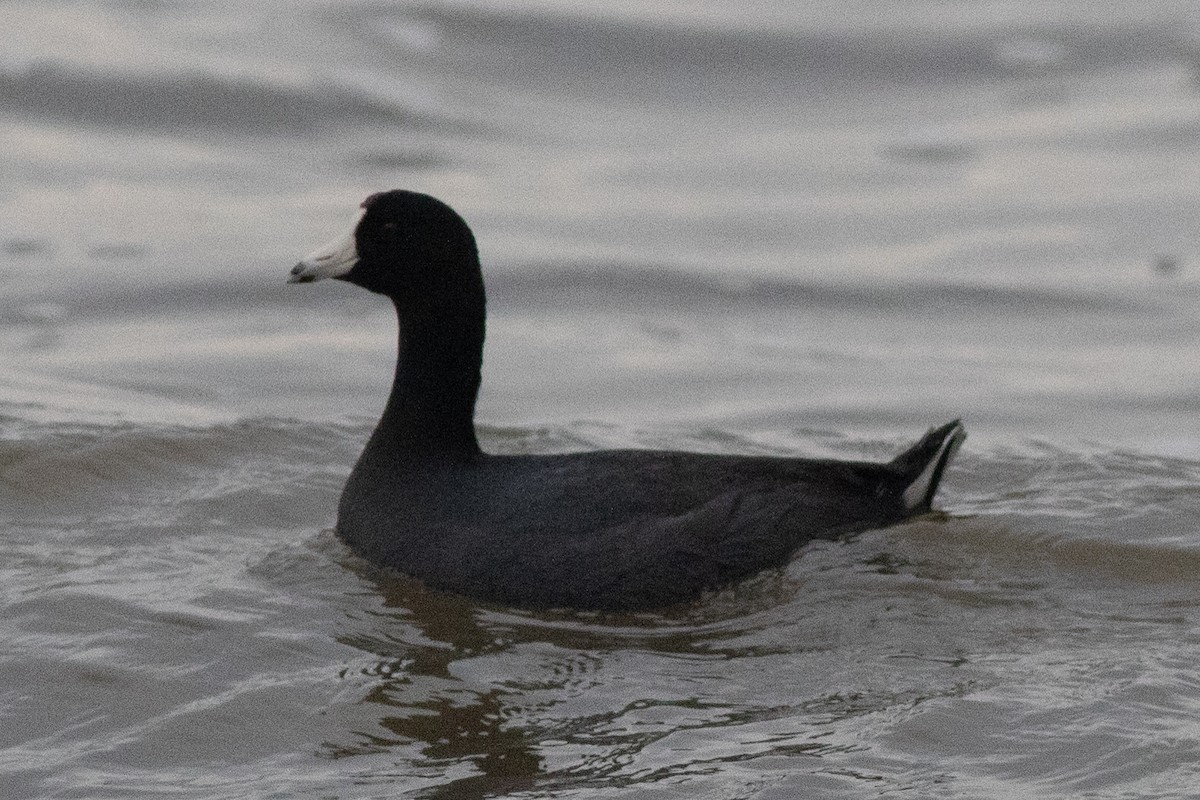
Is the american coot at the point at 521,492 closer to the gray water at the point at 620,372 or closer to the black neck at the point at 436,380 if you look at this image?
the black neck at the point at 436,380

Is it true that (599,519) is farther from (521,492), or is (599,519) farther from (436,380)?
(436,380)

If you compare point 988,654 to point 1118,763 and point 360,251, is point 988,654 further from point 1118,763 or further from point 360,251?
point 360,251

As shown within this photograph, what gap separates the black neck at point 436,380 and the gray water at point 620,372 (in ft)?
1.49

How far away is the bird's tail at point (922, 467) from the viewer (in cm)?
701

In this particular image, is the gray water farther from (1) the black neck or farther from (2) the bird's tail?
(1) the black neck

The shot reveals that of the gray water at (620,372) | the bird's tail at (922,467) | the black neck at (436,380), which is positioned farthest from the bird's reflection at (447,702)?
the bird's tail at (922,467)

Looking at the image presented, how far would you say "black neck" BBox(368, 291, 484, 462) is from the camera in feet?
22.7

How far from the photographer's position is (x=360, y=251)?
22.2 feet

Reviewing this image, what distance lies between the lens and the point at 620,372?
383 inches

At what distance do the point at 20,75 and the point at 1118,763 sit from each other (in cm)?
1032

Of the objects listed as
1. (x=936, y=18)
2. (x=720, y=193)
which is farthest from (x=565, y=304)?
(x=936, y=18)

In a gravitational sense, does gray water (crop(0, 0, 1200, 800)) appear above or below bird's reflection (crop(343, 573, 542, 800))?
above

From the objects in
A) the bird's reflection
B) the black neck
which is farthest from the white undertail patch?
the bird's reflection

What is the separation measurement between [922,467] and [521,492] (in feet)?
Answer: 4.51
